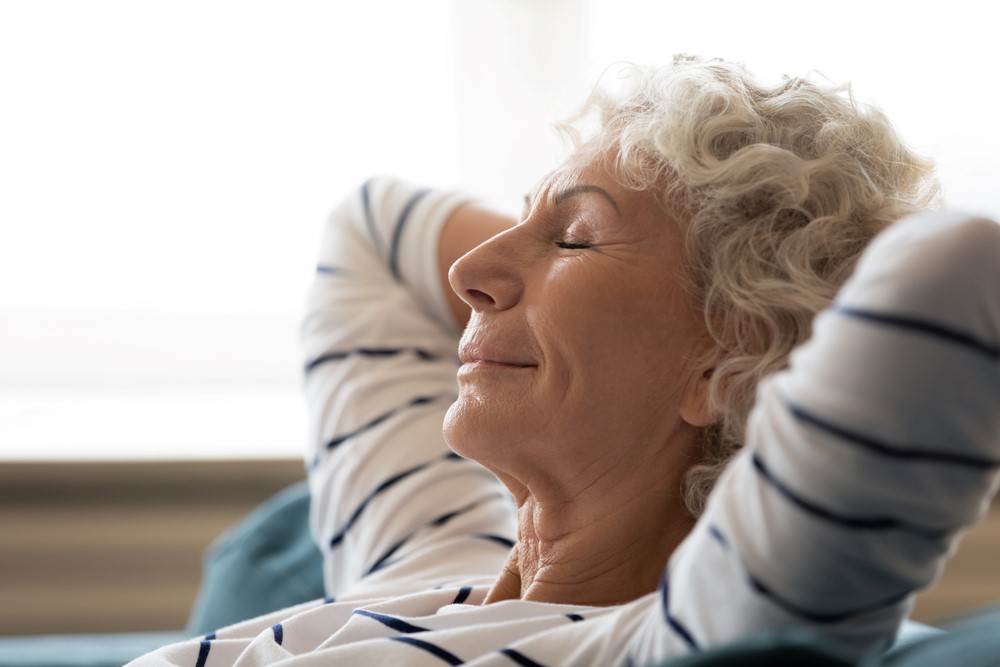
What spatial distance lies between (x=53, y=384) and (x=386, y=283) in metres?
1.39

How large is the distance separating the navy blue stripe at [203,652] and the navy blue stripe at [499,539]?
1.25ft

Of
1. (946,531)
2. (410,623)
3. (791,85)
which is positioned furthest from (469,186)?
(946,531)

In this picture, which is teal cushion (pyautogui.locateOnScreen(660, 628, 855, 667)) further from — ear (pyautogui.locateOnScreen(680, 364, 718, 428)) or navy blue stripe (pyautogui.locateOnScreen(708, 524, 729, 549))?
ear (pyautogui.locateOnScreen(680, 364, 718, 428))

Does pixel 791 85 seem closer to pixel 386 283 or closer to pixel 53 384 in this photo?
pixel 386 283

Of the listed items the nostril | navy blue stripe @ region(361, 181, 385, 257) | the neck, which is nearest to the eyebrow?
the nostril

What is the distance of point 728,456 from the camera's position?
1.00 metres

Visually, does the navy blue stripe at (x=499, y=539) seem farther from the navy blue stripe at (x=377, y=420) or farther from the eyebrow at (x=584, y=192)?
the eyebrow at (x=584, y=192)

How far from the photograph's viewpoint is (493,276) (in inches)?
Answer: 40.6

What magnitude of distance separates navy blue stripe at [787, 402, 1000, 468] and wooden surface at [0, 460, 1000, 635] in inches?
65.1

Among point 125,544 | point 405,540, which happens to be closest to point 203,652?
point 405,540

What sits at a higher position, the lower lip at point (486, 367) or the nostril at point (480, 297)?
the nostril at point (480, 297)

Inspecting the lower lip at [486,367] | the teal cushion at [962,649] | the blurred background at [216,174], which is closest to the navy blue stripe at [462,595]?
the lower lip at [486,367]

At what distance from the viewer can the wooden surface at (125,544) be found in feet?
6.84

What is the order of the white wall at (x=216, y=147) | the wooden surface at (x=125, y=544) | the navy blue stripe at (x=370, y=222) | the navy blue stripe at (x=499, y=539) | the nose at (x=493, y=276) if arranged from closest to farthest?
the nose at (x=493, y=276), the navy blue stripe at (x=499, y=539), the navy blue stripe at (x=370, y=222), the wooden surface at (x=125, y=544), the white wall at (x=216, y=147)
